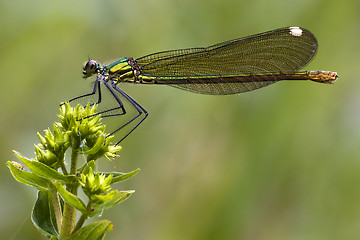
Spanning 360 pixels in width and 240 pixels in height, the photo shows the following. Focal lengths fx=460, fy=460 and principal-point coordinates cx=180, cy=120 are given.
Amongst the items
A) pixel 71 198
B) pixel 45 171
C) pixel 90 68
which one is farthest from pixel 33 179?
pixel 90 68

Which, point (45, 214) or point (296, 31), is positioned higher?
Answer: point (296, 31)

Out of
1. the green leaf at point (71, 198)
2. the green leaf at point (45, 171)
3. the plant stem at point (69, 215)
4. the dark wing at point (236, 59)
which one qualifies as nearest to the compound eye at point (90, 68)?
the dark wing at point (236, 59)

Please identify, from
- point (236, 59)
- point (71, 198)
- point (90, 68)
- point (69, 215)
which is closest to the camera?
point (71, 198)

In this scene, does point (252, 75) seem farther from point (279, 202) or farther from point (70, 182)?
point (70, 182)

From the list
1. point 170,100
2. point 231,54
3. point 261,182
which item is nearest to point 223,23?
point 231,54

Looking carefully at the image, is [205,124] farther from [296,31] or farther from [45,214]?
[45,214]

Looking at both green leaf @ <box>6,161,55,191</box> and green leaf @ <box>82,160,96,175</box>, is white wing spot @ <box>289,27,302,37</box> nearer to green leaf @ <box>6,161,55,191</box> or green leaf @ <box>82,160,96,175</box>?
green leaf @ <box>82,160,96,175</box>
